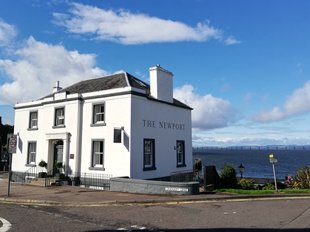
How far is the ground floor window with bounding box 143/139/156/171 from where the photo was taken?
23266 millimetres

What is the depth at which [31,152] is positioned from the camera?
1107 inches

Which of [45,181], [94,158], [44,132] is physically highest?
[44,132]

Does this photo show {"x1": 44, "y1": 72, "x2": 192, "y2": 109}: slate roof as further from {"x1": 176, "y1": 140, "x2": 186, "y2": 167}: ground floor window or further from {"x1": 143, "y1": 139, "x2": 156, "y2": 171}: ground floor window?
{"x1": 143, "y1": 139, "x2": 156, "y2": 171}: ground floor window

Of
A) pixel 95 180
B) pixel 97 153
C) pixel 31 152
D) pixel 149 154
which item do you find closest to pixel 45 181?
pixel 95 180

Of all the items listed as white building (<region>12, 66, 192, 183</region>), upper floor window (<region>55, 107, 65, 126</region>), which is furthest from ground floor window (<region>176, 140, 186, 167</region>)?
upper floor window (<region>55, 107, 65, 126</region>)

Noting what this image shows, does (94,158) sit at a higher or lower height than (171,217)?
higher

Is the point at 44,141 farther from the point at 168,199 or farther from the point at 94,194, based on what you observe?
the point at 168,199

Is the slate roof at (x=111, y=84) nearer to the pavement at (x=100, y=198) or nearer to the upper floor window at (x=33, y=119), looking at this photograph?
the upper floor window at (x=33, y=119)

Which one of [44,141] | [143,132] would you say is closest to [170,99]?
[143,132]

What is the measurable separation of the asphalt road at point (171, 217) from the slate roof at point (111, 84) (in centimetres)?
1111

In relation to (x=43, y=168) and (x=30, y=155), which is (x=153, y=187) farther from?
(x=30, y=155)

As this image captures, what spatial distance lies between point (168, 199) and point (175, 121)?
11401 mm

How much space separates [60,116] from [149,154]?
23.5ft

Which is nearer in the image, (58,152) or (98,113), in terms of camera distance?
(98,113)
